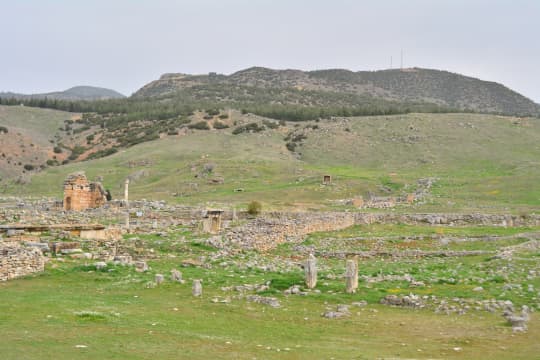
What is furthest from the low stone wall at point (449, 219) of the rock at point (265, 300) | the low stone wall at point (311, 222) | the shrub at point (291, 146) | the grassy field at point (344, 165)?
the shrub at point (291, 146)

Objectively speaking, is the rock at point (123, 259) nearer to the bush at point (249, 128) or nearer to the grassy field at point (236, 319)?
the grassy field at point (236, 319)

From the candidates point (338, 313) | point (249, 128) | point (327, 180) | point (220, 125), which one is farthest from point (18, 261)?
point (220, 125)

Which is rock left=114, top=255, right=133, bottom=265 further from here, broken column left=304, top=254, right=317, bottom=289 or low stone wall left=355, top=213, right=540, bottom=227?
low stone wall left=355, top=213, right=540, bottom=227

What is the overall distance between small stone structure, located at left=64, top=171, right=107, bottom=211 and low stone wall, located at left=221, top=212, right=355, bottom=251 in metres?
11.9

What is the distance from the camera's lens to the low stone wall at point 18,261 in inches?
740

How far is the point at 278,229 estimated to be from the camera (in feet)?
108

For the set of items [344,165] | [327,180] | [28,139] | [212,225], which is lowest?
[212,225]

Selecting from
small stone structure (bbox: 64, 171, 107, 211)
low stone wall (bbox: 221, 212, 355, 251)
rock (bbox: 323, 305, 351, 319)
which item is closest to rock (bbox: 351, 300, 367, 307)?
rock (bbox: 323, 305, 351, 319)

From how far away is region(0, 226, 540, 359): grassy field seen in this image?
12.1 meters

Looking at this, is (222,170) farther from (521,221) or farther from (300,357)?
(300,357)

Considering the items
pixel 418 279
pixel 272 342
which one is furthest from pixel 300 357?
pixel 418 279

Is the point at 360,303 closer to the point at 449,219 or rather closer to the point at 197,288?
the point at 197,288

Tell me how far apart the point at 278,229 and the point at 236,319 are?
17.6 metres

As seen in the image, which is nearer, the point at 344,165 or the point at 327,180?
the point at 327,180
